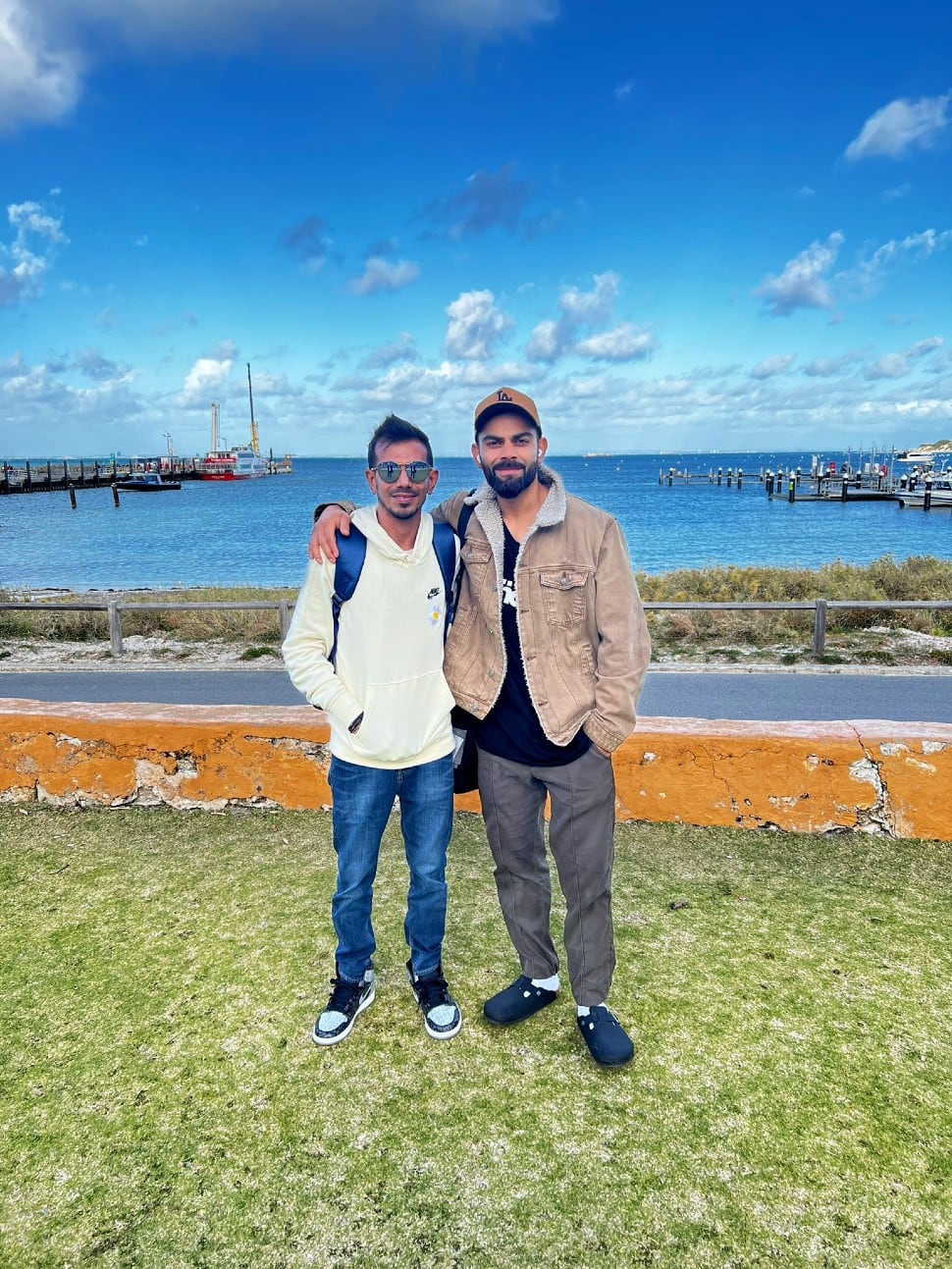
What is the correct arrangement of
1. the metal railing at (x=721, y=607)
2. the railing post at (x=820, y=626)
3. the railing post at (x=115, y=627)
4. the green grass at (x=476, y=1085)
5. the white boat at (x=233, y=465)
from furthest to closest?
the white boat at (x=233, y=465)
the railing post at (x=115, y=627)
the railing post at (x=820, y=626)
the metal railing at (x=721, y=607)
the green grass at (x=476, y=1085)

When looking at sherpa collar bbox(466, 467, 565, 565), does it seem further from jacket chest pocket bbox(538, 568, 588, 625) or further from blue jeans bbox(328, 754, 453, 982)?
blue jeans bbox(328, 754, 453, 982)

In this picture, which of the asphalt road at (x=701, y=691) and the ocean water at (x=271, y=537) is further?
the ocean water at (x=271, y=537)

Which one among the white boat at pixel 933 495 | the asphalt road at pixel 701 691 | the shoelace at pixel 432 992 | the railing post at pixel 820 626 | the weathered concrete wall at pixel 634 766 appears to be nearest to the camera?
the shoelace at pixel 432 992

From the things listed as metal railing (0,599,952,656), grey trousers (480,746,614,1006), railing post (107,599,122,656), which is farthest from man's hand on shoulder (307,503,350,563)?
railing post (107,599,122,656)

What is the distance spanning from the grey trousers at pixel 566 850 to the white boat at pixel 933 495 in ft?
198

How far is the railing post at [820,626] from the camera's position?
30.8 feet

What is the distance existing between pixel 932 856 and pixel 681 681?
5.32m

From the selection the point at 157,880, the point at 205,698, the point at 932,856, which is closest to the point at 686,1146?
the point at 932,856

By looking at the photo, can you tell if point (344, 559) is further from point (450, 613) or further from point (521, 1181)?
A: point (521, 1181)

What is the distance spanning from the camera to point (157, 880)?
127 inches

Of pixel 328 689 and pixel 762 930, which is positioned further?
pixel 762 930

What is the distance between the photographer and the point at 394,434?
2.26 metres

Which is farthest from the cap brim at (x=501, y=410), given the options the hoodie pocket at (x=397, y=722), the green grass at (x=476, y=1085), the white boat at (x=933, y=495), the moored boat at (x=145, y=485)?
the moored boat at (x=145, y=485)

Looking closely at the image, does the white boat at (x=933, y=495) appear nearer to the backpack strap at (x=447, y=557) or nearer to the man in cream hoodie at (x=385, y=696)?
the backpack strap at (x=447, y=557)
